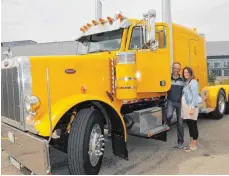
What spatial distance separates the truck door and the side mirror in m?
0.17

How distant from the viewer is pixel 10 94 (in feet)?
13.6

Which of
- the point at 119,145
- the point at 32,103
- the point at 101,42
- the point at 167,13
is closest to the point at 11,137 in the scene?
the point at 32,103

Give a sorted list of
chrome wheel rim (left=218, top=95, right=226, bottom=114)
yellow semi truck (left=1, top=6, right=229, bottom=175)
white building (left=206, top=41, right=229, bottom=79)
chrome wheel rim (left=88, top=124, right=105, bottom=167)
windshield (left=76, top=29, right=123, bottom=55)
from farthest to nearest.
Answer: white building (left=206, top=41, right=229, bottom=79)
chrome wheel rim (left=218, top=95, right=226, bottom=114)
windshield (left=76, top=29, right=123, bottom=55)
chrome wheel rim (left=88, top=124, right=105, bottom=167)
yellow semi truck (left=1, top=6, right=229, bottom=175)

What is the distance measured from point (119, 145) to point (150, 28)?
2028 millimetres

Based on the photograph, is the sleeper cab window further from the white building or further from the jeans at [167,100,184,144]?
the white building

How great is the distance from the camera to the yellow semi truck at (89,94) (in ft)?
12.5

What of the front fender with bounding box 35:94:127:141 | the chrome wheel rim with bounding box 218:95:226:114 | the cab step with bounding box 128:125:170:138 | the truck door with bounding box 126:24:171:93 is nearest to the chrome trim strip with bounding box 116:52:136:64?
the truck door with bounding box 126:24:171:93

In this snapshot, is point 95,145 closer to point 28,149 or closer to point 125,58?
point 28,149

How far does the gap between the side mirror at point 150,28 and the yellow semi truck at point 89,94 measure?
2 centimetres

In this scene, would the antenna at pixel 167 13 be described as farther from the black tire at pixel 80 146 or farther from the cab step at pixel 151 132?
the black tire at pixel 80 146

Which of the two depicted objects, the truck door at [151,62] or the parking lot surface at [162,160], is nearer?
the parking lot surface at [162,160]

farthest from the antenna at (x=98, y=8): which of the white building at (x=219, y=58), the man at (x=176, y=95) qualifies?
the white building at (x=219, y=58)

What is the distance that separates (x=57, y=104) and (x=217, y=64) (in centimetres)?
5271

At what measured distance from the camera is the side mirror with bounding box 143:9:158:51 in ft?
15.3
